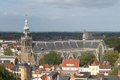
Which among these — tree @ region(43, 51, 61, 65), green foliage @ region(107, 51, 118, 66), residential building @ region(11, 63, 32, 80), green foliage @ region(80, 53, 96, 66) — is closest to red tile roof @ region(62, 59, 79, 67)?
green foliage @ region(80, 53, 96, 66)

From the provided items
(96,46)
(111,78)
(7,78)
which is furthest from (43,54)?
(111,78)

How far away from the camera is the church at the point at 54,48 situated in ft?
348

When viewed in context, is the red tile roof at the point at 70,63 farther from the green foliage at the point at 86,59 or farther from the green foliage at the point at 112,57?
→ the green foliage at the point at 112,57

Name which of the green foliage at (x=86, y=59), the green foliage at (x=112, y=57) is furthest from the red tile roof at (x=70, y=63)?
the green foliage at (x=112, y=57)

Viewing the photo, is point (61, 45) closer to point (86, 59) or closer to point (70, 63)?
point (86, 59)

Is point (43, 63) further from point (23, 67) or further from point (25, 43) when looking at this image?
point (23, 67)

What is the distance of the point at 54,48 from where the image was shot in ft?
386

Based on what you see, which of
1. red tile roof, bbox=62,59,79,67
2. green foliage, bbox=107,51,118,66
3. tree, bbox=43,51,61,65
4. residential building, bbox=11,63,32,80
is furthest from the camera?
green foliage, bbox=107,51,118,66

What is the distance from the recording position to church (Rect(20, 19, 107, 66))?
10619 centimetres

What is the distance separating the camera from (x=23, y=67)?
83.7 meters

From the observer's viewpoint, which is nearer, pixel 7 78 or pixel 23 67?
pixel 7 78

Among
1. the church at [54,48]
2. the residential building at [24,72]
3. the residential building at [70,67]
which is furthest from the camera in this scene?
the church at [54,48]

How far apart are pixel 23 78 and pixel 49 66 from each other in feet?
46.3

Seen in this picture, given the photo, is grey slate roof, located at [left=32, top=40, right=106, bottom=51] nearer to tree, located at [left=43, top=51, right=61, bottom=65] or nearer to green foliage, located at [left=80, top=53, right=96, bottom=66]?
tree, located at [left=43, top=51, right=61, bottom=65]
